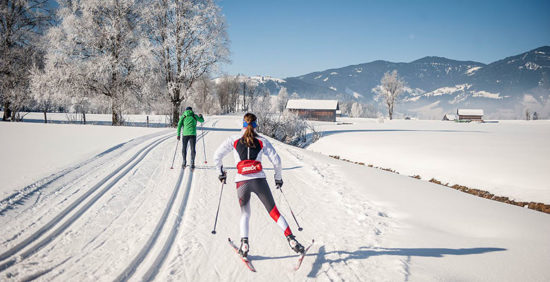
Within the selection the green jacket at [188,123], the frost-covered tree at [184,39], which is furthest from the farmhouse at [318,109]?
the green jacket at [188,123]

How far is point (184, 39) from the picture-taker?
2203 centimetres

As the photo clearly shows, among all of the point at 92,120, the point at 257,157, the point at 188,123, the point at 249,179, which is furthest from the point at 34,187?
the point at 92,120

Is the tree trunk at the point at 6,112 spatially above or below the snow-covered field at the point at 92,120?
above

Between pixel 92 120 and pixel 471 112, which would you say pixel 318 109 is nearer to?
pixel 471 112

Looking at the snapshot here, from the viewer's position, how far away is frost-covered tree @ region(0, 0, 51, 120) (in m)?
22.0

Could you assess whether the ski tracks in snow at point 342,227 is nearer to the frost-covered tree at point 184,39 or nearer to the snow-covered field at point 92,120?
the frost-covered tree at point 184,39

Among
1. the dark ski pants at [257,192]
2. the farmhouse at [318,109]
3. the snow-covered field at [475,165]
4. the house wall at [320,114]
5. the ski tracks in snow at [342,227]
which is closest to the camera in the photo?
the ski tracks in snow at [342,227]

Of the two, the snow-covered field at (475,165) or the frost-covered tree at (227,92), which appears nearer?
the snow-covered field at (475,165)

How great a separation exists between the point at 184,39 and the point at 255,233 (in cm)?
2131

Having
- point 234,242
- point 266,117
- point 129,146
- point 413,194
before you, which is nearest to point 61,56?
point 129,146

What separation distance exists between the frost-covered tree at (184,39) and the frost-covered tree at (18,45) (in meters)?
11.1

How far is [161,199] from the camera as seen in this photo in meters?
6.14

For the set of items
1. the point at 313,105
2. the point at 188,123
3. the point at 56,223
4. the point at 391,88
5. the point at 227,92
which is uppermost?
the point at 227,92

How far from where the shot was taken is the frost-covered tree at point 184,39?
21.5m
